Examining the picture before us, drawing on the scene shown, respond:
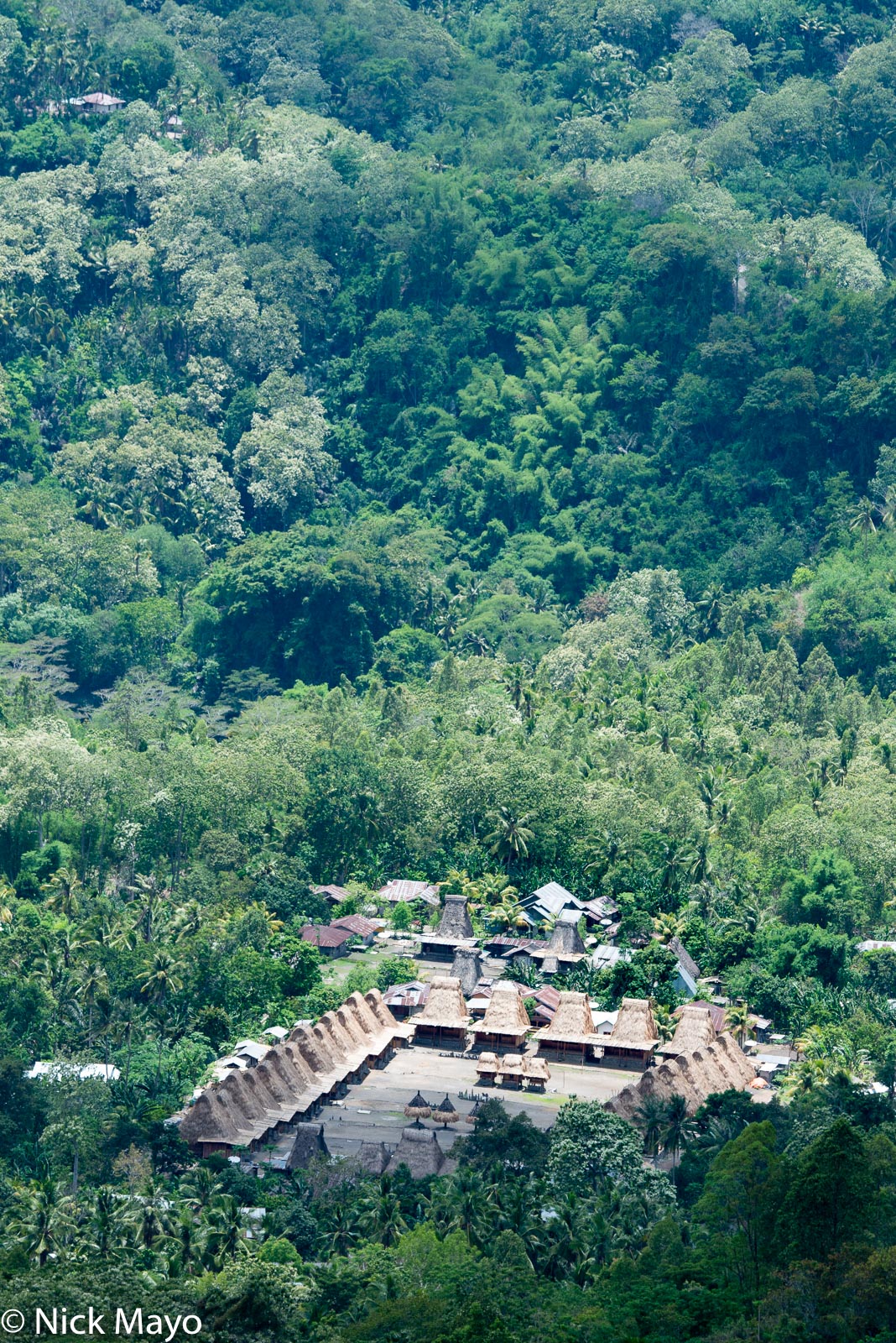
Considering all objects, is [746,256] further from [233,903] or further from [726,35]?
[233,903]

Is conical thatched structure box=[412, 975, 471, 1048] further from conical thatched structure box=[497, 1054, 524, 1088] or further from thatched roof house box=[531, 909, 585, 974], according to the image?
thatched roof house box=[531, 909, 585, 974]

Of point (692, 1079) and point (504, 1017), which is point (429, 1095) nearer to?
point (504, 1017)

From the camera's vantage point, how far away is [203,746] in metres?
126

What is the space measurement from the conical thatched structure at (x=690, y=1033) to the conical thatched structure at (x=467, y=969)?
27.1 feet

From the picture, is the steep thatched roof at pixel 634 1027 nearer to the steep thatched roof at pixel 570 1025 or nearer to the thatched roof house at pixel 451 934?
the steep thatched roof at pixel 570 1025

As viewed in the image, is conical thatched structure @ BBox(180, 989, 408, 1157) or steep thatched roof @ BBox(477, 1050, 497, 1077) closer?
conical thatched structure @ BBox(180, 989, 408, 1157)

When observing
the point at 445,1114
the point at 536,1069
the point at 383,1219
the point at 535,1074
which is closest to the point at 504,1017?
the point at 536,1069

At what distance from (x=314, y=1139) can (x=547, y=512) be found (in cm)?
7767

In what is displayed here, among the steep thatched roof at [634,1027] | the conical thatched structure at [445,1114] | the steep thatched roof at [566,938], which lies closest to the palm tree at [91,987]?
the conical thatched structure at [445,1114]

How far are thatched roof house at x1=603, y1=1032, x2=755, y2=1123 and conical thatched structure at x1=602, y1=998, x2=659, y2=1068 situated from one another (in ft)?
10.5

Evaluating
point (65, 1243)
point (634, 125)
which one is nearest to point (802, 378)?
point (634, 125)

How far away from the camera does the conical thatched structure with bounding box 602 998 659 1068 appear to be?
314 feet

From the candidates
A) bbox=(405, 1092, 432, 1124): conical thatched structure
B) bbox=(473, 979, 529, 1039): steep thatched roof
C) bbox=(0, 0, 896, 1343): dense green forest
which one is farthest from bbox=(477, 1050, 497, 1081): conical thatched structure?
bbox=(0, 0, 896, 1343): dense green forest

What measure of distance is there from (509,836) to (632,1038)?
17856 millimetres
